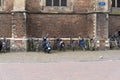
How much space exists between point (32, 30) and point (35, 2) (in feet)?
6.34

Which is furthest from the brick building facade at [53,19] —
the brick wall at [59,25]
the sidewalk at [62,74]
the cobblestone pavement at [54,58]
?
the sidewalk at [62,74]

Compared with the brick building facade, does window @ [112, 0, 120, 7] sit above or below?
above

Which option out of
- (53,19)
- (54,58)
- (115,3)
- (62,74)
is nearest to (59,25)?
(53,19)

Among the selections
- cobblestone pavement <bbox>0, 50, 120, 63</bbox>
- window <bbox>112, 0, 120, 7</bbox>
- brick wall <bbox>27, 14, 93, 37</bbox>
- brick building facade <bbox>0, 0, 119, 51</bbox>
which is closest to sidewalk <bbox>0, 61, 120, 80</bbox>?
cobblestone pavement <bbox>0, 50, 120, 63</bbox>

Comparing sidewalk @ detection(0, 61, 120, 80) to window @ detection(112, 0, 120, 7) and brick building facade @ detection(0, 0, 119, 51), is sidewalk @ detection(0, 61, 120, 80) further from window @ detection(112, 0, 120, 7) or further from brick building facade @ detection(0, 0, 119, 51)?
window @ detection(112, 0, 120, 7)

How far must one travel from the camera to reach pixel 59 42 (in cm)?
2964

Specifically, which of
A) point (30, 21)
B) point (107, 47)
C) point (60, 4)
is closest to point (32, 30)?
point (30, 21)

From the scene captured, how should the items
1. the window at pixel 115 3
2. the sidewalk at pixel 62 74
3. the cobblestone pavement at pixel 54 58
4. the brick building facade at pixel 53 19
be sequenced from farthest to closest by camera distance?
the window at pixel 115 3 < the brick building facade at pixel 53 19 < the cobblestone pavement at pixel 54 58 < the sidewalk at pixel 62 74

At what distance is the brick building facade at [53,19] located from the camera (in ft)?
94.9

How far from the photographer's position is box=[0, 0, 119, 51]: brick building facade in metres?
28.9

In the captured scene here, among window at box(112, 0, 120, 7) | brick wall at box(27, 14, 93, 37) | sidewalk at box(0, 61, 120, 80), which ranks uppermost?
Answer: window at box(112, 0, 120, 7)

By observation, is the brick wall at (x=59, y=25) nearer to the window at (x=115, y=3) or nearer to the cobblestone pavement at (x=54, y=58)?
the window at (x=115, y=3)

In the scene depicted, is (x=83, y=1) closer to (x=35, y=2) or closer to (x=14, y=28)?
(x=35, y=2)

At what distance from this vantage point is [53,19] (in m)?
30.3
